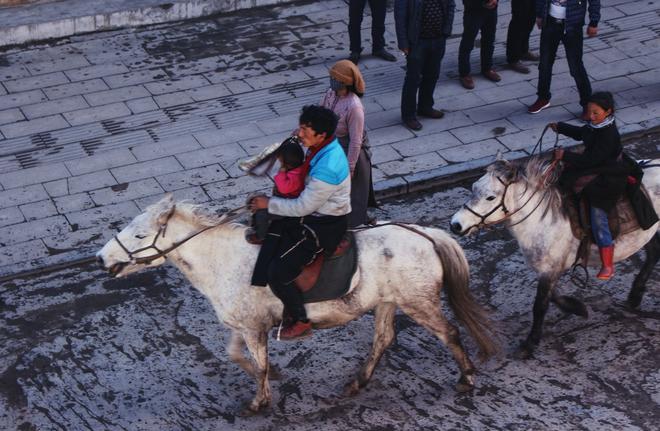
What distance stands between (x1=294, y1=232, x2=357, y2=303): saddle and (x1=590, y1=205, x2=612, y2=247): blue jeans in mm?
1922

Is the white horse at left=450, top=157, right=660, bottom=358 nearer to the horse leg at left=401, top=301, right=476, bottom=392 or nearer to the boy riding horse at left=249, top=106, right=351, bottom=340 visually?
the horse leg at left=401, top=301, right=476, bottom=392

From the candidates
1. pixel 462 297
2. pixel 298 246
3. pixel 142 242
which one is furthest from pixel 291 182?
pixel 462 297

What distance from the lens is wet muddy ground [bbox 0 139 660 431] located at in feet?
25.2

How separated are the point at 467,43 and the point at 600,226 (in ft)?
17.3

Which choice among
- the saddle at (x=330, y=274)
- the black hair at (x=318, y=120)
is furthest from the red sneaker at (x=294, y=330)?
the black hair at (x=318, y=120)

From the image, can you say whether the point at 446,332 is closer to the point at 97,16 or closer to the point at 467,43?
the point at 467,43

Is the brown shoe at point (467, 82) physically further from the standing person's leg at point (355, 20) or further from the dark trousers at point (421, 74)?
the standing person's leg at point (355, 20)

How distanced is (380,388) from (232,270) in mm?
1563

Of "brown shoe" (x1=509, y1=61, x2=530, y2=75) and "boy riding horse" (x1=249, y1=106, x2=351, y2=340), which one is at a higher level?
"boy riding horse" (x1=249, y1=106, x2=351, y2=340)

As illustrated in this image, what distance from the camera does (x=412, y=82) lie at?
38.5 feet

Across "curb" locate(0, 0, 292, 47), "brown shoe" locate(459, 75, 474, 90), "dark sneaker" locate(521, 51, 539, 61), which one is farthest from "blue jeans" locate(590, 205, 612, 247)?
"curb" locate(0, 0, 292, 47)

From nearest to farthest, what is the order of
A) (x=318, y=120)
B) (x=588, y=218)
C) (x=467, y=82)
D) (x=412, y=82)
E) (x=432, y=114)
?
1. (x=318, y=120)
2. (x=588, y=218)
3. (x=412, y=82)
4. (x=432, y=114)
5. (x=467, y=82)

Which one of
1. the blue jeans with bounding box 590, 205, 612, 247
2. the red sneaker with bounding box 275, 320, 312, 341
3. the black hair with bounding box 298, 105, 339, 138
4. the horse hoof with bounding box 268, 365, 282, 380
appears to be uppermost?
the black hair with bounding box 298, 105, 339, 138

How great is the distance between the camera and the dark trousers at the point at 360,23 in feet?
→ 43.2
